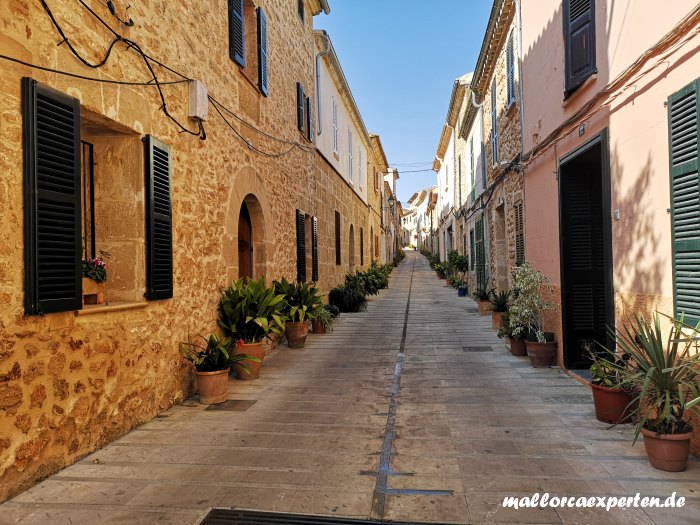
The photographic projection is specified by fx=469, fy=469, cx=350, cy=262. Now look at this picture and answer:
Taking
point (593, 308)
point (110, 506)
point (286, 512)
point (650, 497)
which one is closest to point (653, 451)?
point (650, 497)

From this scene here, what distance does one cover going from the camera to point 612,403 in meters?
3.99

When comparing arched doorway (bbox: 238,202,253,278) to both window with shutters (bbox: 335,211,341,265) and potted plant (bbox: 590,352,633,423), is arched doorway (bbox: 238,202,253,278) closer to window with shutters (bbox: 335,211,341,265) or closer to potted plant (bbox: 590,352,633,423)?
potted plant (bbox: 590,352,633,423)

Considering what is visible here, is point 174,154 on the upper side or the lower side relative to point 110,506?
upper

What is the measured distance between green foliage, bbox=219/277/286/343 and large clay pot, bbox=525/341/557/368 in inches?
132

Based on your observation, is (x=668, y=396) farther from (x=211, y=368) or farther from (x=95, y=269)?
(x=95, y=269)

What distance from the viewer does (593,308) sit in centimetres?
582

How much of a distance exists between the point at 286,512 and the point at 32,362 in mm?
1847

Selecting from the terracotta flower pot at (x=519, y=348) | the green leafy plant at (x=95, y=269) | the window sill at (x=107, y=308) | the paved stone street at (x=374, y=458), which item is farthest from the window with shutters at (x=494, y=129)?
the green leafy plant at (x=95, y=269)

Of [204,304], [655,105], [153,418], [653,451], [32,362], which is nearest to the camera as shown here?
[32,362]

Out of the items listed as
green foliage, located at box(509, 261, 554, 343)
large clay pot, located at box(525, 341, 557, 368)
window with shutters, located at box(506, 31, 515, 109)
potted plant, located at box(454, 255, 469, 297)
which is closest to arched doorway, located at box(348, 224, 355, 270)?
potted plant, located at box(454, 255, 469, 297)

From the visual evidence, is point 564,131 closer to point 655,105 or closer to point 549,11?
point 549,11

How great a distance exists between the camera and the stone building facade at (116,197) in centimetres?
290

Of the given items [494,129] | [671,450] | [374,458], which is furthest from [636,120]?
[494,129]

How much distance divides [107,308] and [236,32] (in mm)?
4582
